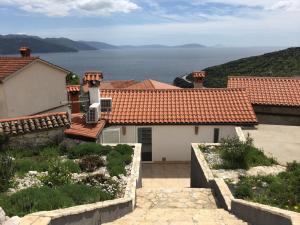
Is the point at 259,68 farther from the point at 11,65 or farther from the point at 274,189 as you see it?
the point at 274,189

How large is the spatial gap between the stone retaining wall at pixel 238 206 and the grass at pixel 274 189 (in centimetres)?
43

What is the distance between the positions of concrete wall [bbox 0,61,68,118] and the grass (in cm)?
1247

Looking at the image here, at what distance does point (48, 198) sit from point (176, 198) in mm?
4574

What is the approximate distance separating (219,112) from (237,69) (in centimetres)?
6026

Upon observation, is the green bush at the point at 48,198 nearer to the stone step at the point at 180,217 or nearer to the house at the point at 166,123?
the stone step at the point at 180,217

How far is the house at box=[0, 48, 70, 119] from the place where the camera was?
18.5m

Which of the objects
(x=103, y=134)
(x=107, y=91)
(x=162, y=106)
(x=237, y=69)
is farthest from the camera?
(x=237, y=69)

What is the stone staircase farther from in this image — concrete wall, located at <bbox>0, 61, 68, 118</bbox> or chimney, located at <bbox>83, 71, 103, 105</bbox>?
concrete wall, located at <bbox>0, 61, 68, 118</bbox>

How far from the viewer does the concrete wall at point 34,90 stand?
18766 mm

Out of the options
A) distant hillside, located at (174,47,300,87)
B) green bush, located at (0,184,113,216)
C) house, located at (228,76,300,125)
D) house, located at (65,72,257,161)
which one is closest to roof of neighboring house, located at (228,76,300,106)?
house, located at (228,76,300,125)

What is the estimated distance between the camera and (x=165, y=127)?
19.0 metres

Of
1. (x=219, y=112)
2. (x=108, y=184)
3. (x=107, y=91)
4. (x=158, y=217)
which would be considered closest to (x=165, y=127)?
(x=219, y=112)

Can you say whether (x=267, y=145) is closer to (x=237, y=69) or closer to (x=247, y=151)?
(x=247, y=151)

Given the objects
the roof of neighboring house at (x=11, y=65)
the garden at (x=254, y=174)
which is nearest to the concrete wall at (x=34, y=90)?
the roof of neighboring house at (x=11, y=65)
